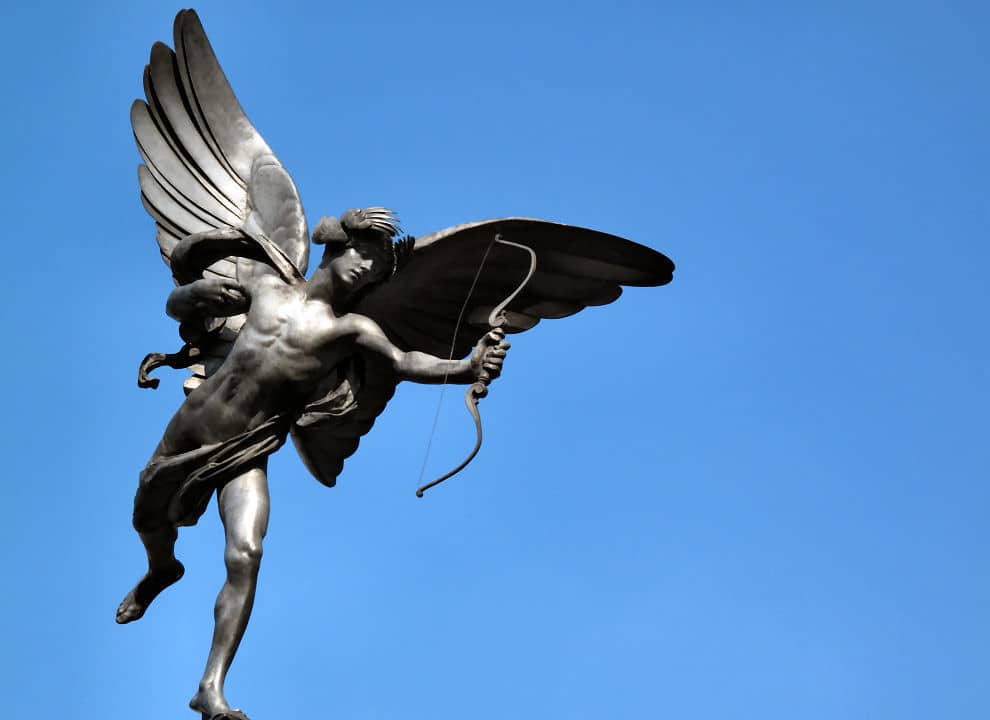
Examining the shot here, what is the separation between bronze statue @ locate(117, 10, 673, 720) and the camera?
1376 cm

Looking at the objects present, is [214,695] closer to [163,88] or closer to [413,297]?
[413,297]

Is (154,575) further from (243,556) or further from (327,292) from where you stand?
(327,292)

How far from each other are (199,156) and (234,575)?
3.64 metres

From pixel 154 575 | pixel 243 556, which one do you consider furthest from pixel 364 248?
pixel 154 575

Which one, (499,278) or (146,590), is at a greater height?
(499,278)

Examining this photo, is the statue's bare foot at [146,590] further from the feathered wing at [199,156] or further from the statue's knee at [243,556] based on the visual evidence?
the feathered wing at [199,156]

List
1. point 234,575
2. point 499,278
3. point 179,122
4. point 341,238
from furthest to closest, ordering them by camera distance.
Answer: point 179,122
point 499,278
point 341,238
point 234,575

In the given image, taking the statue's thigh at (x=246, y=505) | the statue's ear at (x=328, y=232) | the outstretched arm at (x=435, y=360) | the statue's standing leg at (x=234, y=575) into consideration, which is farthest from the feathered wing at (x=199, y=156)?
the statue's standing leg at (x=234, y=575)

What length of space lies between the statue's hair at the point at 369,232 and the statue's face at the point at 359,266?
5cm

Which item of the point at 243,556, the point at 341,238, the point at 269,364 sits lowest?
the point at 243,556

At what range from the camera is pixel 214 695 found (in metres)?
13.1

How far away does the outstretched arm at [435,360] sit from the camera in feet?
43.4

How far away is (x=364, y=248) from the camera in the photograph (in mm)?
13875

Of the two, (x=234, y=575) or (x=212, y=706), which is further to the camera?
(x=234, y=575)
